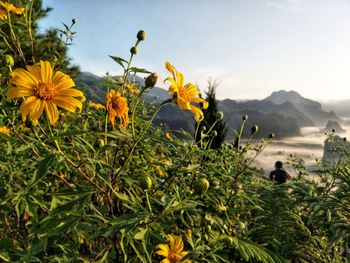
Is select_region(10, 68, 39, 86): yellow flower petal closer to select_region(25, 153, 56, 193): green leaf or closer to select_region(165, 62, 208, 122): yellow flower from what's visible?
select_region(25, 153, 56, 193): green leaf

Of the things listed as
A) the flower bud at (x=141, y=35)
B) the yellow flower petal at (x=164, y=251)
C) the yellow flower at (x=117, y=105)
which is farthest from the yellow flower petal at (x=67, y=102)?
the yellow flower petal at (x=164, y=251)

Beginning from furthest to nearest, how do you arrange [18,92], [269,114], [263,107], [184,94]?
[263,107]
[269,114]
[184,94]
[18,92]

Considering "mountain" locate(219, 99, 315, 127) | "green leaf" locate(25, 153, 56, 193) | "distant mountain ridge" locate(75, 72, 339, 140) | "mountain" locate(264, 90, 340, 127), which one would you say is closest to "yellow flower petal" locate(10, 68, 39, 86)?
"green leaf" locate(25, 153, 56, 193)

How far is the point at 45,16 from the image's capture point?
14266 mm

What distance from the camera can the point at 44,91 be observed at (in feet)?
4.05

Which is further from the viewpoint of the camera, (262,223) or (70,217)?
(262,223)

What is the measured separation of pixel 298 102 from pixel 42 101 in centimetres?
16882

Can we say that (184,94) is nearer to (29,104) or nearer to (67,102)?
(67,102)

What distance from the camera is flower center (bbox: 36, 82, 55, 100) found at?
4.02ft

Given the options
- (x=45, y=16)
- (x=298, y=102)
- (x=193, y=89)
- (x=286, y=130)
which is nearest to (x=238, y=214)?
(x=193, y=89)

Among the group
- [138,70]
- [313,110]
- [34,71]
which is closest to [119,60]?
[138,70]

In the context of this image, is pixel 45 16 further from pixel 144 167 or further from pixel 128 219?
pixel 128 219

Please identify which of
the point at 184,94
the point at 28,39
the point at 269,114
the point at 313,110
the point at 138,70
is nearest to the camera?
the point at 138,70

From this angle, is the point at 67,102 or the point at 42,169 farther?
the point at 67,102
